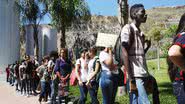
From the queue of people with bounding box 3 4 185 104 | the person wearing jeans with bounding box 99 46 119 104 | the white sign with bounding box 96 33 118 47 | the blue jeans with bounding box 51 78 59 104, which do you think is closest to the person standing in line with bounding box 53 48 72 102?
the queue of people with bounding box 3 4 185 104

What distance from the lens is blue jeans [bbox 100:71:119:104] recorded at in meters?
8.20

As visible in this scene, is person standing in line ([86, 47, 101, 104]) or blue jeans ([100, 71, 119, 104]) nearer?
blue jeans ([100, 71, 119, 104])

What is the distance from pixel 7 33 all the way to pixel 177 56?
43901mm

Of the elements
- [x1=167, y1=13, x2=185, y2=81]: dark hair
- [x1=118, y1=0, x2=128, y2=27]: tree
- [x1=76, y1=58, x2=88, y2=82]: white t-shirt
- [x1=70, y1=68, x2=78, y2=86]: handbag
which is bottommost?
[x1=70, y1=68, x2=78, y2=86]: handbag

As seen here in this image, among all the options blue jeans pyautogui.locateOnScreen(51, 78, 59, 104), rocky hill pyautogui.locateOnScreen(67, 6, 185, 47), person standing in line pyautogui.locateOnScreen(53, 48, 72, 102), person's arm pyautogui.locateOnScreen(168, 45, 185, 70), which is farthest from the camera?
rocky hill pyautogui.locateOnScreen(67, 6, 185, 47)

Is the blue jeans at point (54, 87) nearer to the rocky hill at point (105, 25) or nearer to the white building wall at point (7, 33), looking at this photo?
the rocky hill at point (105, 25)

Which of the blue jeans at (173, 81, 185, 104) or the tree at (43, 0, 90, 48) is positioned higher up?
the tree at (43, 0, 90, 48)

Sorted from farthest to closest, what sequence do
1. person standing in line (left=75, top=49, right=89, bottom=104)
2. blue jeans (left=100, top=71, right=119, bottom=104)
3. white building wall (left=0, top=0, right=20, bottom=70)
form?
white building wall (left=0, top=0, right=20, bottom=70) < person standing in line (left=75, top=49, right=89, bottom=104) < blue jeans (left=100, top=71, right=119, bottom=104)

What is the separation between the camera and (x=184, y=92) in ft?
15.2

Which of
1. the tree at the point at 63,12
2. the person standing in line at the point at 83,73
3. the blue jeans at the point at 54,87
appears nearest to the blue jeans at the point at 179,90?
the person standing in line at the point at 83,73

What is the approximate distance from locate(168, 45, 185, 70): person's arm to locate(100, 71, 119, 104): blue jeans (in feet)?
12.6

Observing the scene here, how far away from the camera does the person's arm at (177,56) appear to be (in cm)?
440

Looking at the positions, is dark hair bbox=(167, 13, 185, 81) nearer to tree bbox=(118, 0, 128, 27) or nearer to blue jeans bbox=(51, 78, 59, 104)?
blue jeans bbox=(51, 78, 59, 104)

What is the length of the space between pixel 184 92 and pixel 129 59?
4.84 feet
